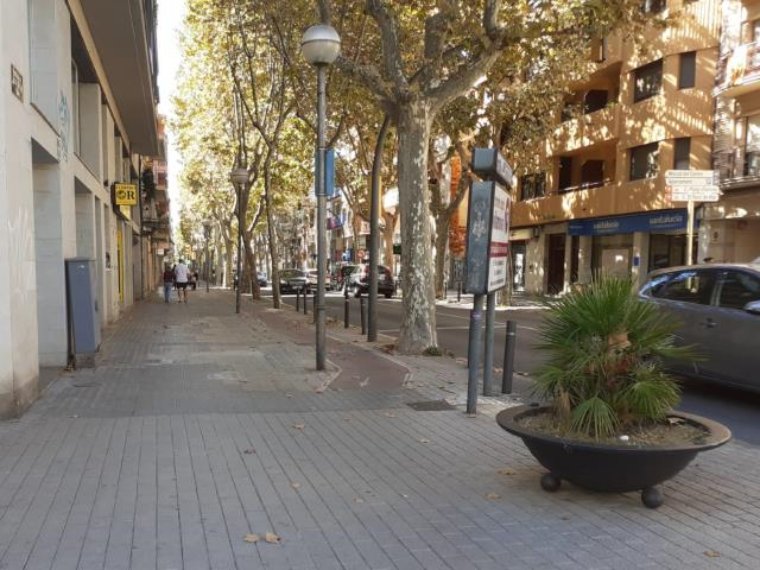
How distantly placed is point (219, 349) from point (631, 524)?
9035 mm

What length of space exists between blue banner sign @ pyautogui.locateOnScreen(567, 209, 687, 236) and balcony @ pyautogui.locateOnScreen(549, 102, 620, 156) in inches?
131

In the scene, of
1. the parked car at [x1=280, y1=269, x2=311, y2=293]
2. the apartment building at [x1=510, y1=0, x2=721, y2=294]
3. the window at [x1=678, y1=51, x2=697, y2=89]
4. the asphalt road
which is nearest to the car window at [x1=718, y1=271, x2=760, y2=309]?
the asphalt road

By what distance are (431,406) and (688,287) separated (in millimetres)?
3758

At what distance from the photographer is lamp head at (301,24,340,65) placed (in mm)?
9031

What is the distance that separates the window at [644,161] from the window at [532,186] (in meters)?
6.13

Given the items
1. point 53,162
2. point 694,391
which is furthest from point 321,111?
point 694,391

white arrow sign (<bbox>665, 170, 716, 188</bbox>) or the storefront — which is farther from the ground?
white arrow sign (<bbox>665, 170, 716, 188</bbox>)

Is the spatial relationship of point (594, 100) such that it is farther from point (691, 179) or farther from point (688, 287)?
point (688, 287)

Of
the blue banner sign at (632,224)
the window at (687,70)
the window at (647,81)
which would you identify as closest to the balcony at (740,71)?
the window at (687,70)

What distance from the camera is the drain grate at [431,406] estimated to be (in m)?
7.29

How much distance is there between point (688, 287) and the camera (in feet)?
28.3

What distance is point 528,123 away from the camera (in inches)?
913

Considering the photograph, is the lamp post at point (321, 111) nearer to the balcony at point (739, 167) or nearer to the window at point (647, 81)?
the balcony at point (739, 167)

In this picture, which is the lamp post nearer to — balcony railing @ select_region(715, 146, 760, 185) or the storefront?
balcony railing @ select_region(715, 146, 760, 185)
